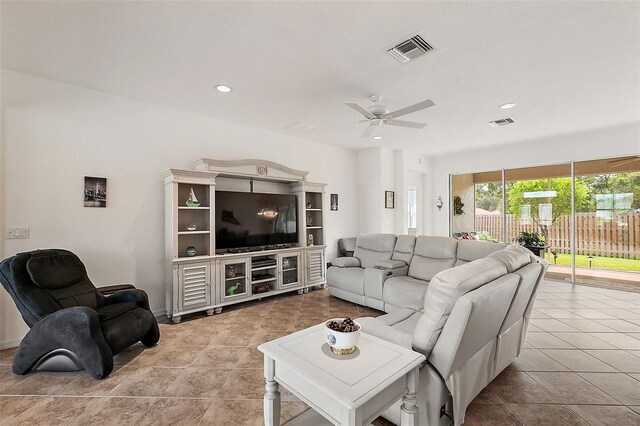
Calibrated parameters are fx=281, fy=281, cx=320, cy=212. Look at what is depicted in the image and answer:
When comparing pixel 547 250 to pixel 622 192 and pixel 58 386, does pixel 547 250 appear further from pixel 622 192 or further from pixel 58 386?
pixel 58 386

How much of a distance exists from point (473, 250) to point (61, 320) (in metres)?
4.13

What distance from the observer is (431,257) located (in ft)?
12.6

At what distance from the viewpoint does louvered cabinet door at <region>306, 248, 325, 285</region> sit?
4.73 metres

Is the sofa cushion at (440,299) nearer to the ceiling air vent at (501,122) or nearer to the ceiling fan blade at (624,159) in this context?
the ceiling air vent at (501,122)

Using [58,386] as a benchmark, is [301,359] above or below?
above

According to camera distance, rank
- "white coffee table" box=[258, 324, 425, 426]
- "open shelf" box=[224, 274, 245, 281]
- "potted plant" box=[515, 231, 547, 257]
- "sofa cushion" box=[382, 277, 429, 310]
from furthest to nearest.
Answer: "potted plant" box=[515, 231, 547, 257], "open shelf" box=[224, 274, 245, 281], "sofa cushion" box=[382, 277, 429, 310], "white coffee table" box=[258, 324, 425, 426]

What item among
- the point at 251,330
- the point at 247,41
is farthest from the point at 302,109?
the point at 251,330

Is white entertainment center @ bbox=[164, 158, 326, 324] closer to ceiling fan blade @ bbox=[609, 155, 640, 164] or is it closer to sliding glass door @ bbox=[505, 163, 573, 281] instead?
sliding glass door @ bbox=[505, 163, 573, 281]

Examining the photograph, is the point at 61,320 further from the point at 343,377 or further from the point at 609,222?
the point at 609,222

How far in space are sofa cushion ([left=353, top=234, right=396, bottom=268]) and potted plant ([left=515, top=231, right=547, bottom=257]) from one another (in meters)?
3.44

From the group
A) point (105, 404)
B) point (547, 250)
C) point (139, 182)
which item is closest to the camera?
point (105, 404)

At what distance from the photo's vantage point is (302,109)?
3.76 metres

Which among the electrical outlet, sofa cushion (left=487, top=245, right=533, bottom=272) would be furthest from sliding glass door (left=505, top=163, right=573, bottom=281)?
the electrical outlet

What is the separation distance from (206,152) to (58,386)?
2954 millimetres
